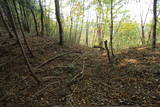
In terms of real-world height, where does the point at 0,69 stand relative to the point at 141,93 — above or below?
above

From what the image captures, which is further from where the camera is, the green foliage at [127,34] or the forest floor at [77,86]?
the green foliage at [127,34]

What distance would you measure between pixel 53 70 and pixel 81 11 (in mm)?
19745

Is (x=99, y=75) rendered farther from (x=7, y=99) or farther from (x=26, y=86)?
(x=7, y=99)

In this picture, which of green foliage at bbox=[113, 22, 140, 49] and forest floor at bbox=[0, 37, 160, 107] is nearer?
forest floor at bbox=[0, 37, 160, 107]

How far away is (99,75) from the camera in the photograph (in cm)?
587

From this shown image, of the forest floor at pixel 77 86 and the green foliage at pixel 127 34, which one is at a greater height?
the green foliage at pixel 127 34

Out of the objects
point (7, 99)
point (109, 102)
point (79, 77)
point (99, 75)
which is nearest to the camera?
point (109, 102)

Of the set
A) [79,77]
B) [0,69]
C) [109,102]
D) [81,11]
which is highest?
[81,11]

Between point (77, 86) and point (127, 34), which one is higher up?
point (127, 34)

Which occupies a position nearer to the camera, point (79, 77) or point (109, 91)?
point (109, 91)

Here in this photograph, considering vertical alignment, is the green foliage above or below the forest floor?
above

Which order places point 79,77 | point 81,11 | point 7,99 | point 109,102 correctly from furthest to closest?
point 81,11, point 79,77, point 7,99, point 109,102

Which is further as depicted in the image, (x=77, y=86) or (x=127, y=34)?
(x=127, y=34)

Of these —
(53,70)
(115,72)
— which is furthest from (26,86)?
(115,72)
